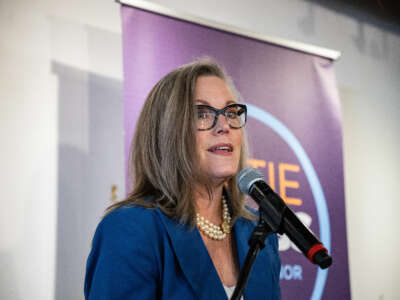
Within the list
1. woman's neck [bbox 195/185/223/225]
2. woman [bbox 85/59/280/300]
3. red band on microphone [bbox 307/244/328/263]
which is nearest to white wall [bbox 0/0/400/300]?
woman [bbox 85/59/280/300]

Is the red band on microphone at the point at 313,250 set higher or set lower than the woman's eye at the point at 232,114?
lower

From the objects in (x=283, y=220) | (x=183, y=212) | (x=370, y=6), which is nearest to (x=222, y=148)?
(x=183, y=212)

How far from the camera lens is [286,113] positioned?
2.95m

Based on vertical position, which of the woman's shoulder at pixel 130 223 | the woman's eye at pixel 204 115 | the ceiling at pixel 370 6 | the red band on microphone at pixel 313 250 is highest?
the ceiling at pixel 370 6

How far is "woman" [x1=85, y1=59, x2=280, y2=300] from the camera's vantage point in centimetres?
126

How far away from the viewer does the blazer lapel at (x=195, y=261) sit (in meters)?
1.30

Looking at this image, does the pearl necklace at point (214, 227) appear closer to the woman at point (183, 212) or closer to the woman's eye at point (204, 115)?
the woman at point (183, 212)

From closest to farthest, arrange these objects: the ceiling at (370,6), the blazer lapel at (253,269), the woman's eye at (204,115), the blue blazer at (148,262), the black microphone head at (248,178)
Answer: the black microphone head at (248,178)
the blue blazer at (148,262)
the blazer lapel at (253,269)
the woman's eye at (204,115)
the ceiling at (370,6)

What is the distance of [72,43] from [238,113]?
1525 millimetres

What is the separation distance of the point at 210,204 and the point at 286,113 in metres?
1.52

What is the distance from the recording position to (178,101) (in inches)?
59.7

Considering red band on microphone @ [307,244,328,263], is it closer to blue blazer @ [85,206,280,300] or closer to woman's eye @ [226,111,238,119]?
blue blazer @ [85,206,280,300]

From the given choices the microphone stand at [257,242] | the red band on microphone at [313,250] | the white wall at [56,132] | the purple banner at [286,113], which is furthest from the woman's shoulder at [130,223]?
the white wall at [56,132]

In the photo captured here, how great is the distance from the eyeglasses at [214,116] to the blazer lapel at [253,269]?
0.37 m
